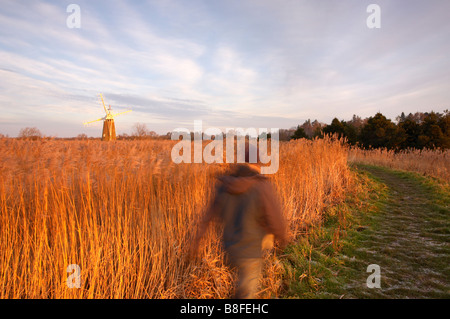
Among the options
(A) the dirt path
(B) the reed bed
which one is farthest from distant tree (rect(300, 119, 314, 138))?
(A) the dirt path

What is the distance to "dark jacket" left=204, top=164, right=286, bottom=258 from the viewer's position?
6.94 ft

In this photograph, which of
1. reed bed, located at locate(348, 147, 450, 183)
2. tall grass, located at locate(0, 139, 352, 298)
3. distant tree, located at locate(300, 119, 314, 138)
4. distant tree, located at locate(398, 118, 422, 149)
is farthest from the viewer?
distant tree, located at locate(300, 119, 314, 138)

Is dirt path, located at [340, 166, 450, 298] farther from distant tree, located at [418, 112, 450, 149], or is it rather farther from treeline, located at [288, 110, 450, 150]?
distant tree, located at [418, 112, 450, 149]

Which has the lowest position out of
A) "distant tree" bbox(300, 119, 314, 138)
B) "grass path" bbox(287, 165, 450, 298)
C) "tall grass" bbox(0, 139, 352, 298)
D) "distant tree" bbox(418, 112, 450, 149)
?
"grass path" bbox(287, 165, 450, 298)

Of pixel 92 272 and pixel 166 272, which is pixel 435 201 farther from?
pixel 92 272

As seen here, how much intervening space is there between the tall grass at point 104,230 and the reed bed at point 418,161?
10432mm

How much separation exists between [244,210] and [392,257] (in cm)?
309

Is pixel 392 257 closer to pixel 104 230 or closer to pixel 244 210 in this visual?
pixel 244 210

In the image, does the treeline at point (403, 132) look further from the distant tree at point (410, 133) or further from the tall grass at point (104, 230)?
the tall grass at point (104, 230)

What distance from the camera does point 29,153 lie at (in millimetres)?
3303

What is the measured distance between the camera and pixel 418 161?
13.5 meters

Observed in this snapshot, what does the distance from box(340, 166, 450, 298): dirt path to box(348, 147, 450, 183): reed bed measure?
4895 millimetres

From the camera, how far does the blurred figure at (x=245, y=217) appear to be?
6.95 feet
